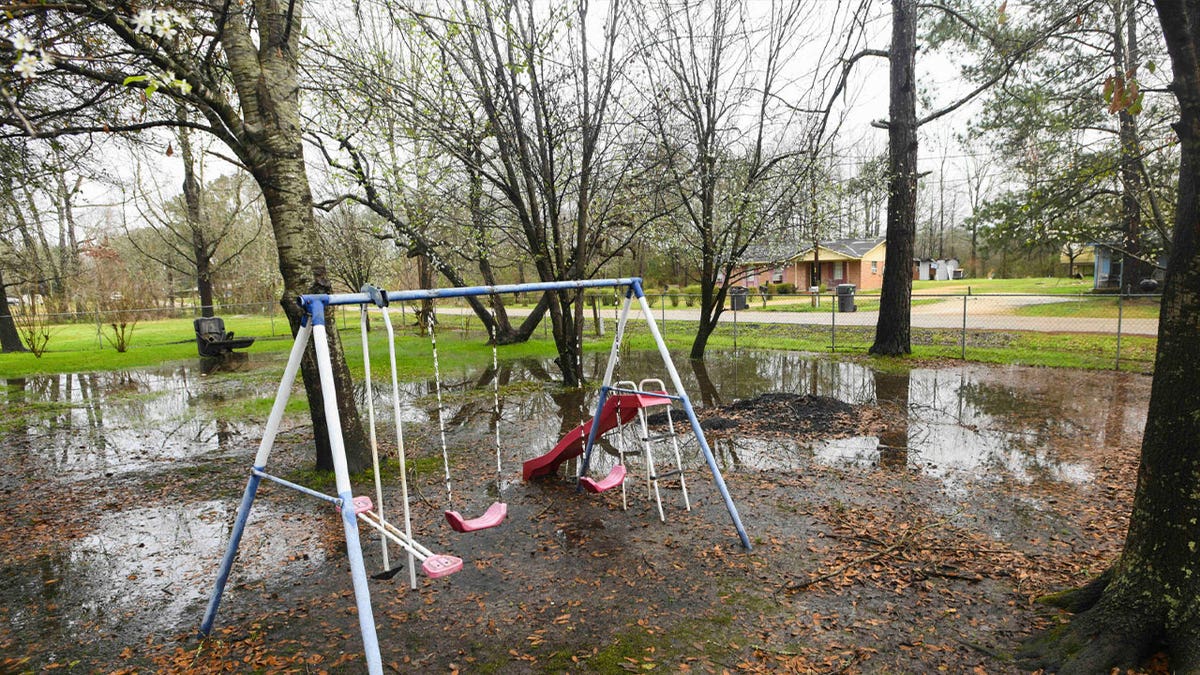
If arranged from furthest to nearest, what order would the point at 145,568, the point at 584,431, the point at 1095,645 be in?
the point at 584,431, the point at 145,568, the point at 1095,645

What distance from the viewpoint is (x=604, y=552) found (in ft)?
14.4

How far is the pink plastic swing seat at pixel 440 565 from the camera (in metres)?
3.00

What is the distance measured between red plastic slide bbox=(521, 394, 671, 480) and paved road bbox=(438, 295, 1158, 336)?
9.46m

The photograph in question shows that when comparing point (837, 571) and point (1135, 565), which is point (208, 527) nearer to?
point (837, 571)

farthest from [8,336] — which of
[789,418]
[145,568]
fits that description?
[789,418]

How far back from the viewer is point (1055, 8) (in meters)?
9.45

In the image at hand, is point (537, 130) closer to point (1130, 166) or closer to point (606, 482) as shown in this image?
point (606, 482)

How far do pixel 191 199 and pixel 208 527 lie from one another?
66.3ft

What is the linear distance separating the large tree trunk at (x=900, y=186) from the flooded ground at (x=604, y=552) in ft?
14.5

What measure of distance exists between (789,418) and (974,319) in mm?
15290

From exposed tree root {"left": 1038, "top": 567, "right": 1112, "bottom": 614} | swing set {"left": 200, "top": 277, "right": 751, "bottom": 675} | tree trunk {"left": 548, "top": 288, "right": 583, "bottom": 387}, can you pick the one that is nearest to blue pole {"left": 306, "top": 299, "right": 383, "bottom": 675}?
swing set {"left": 200, "top": 277, "right": 751, "bottom": 675}

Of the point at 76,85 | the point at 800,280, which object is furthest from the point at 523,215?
the point at 800,280

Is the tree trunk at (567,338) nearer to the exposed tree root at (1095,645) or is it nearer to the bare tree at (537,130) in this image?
the bare tree at (537,130)

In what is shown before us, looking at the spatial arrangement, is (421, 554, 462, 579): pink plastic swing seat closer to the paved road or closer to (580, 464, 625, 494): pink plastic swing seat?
(580, 464, 625, 494): pink plastic swing seat
